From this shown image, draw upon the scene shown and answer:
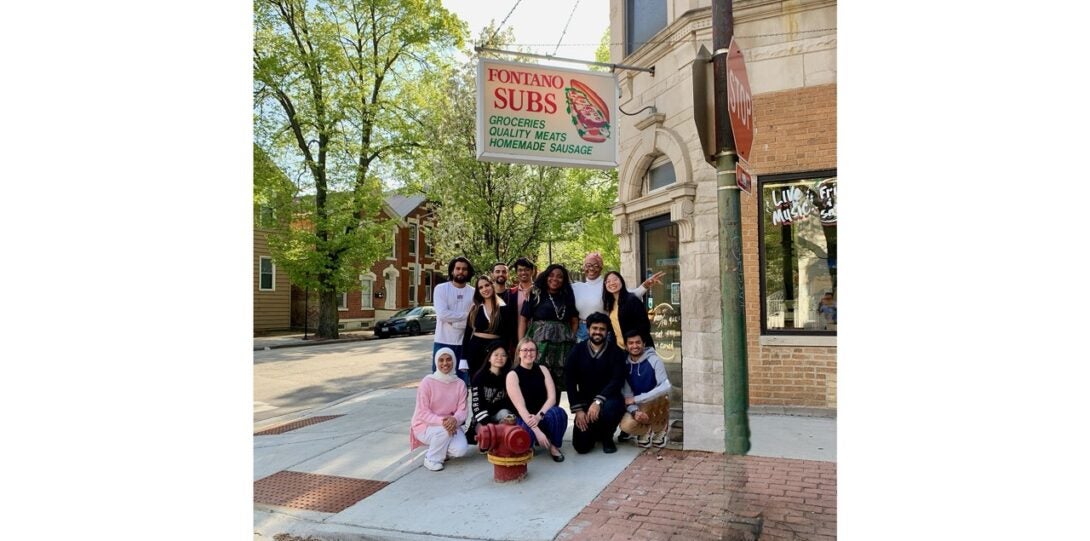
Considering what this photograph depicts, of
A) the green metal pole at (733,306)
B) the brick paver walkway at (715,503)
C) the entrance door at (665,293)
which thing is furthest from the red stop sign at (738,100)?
the entrance door at (665,293)

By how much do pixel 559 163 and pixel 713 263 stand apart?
1658mm

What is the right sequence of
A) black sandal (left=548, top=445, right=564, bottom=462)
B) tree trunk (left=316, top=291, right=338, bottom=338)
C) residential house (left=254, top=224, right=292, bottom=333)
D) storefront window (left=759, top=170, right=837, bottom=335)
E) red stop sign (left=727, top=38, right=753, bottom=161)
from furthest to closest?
residential house (left=254, top=224, right=292, bottom=333) < tree trunk (left=316, top=291, right=338, bottom=338) < storefront window (left=759, top=170, right=837, bottom=335) < black sandal (left=548, top=445, right=564, bottom=462) < red stop sign (left=727, top=38, right=753, bottom=161)

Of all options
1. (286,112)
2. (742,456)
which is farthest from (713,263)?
(286,112)

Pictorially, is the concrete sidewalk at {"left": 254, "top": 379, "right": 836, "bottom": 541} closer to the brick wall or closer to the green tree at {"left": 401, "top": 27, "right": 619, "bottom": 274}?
the brick wall

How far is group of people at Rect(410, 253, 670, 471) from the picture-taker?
5160 millimetres

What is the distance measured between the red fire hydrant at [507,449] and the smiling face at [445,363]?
2.45 feet

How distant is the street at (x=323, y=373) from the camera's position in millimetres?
9219

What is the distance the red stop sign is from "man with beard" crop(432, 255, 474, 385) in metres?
3.10

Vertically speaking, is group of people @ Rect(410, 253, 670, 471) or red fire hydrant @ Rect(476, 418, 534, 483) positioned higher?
group of people @ Rect(410, 253, 670, 471)

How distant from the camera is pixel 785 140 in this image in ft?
20.7

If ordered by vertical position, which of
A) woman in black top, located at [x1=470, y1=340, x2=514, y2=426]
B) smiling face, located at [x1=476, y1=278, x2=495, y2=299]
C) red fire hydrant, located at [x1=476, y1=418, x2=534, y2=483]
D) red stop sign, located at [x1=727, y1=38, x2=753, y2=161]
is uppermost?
red stop sign, located at [x1=727, y1=38, x2=753, y2=161]

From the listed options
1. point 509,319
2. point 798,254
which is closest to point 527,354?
point 509,319

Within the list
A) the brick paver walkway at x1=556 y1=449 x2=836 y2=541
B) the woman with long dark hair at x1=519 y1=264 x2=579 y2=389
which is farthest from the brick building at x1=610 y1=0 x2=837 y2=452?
the brick paver walkway at x1=556 y1=449 x2=836 y2=541

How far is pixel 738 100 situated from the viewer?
374 centimetres
